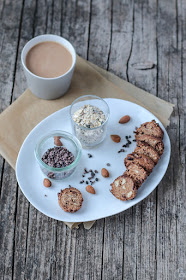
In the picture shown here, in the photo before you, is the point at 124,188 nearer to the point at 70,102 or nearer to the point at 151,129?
the point at 151,129

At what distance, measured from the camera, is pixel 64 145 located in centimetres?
231

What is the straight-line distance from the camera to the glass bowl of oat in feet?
7.34

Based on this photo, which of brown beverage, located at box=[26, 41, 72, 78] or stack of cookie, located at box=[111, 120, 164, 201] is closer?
stack of cookie, located at box=[111, 120, 164, 201]

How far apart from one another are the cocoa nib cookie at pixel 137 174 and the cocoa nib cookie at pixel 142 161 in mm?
28

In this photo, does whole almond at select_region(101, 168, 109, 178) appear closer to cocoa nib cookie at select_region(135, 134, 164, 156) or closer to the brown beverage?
cocoa nib cookie at select_region(135, 134, 164, 156)

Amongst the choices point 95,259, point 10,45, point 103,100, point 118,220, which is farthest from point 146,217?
point 10,45

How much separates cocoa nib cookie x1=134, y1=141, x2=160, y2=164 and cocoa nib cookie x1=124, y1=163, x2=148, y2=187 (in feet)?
0.34

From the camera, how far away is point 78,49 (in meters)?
2.81

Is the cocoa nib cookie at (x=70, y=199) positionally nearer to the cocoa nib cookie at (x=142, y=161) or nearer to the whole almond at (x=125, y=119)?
the cocoa nib cookie at (x=142, y=161)

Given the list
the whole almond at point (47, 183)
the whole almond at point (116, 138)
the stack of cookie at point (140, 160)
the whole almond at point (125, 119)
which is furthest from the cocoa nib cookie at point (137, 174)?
the whole almond at point (47, 183)

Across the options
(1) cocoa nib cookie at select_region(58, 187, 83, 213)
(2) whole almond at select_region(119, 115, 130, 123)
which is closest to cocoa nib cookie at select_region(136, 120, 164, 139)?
(2) whole almond at select_region(119, 115, 130, 123)

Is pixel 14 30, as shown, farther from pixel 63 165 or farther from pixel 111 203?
pixel 111 203

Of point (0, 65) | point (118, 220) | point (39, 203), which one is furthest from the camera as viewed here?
point (0, 65)

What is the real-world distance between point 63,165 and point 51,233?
1.43ft
